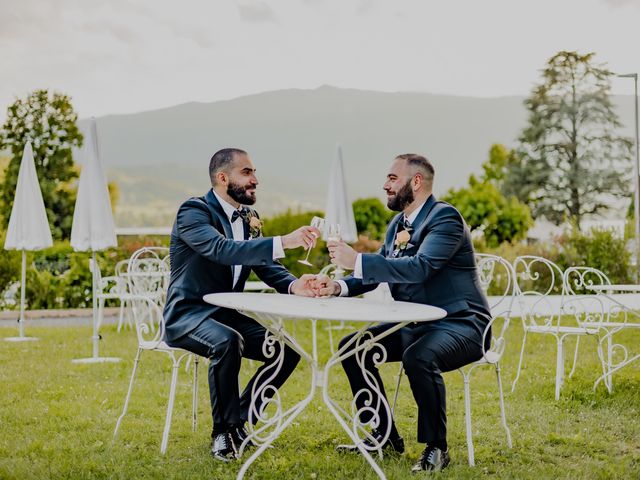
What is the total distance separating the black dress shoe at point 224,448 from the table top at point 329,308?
2.25 ft

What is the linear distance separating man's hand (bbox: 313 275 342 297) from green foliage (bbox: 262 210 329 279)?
23.7 feet

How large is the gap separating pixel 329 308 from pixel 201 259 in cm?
96

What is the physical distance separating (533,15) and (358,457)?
125 feet

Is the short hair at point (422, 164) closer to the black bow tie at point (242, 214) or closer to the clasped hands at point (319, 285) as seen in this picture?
the clasped hands at point (319, 285)

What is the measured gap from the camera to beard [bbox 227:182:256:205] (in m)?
4.35

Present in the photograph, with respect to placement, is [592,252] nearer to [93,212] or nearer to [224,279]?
[93,212]

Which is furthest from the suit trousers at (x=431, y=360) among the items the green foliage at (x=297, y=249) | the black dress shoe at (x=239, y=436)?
the green foliage at (x=297, y=249)

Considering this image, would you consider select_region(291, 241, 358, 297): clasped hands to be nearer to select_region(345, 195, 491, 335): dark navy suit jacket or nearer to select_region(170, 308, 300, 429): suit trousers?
select_region(345, 195, 491, 335): dark navy suit jacket

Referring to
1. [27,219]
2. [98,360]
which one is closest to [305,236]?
[98,360]

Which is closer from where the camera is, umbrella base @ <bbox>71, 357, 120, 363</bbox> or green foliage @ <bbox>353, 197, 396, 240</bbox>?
umbrella base @ <bbox>71, 357, 120, 363</bbox>

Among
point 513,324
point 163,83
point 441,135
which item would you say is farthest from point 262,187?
point 513,324

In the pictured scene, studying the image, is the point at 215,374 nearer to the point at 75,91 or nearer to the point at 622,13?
the point at 622,13

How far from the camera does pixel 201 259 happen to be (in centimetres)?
420

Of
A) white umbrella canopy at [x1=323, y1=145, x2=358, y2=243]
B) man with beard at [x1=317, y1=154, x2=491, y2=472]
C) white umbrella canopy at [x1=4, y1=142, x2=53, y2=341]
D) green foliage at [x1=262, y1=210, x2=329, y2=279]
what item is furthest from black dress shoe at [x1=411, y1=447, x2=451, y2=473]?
green foliage at [x1=262, y1=210, x2=329, y2=279]
